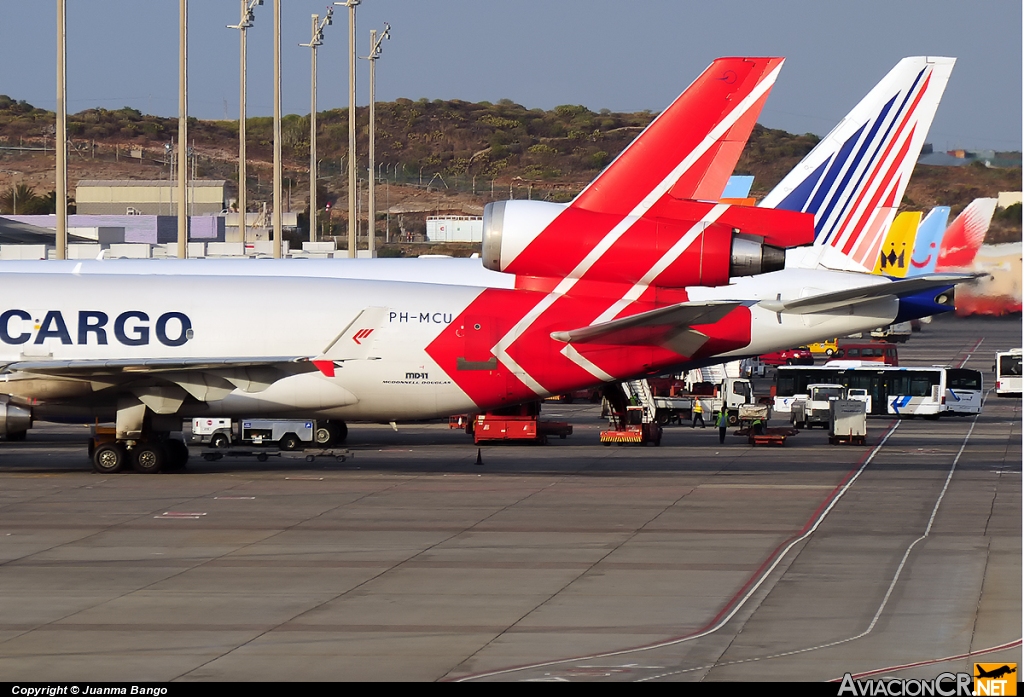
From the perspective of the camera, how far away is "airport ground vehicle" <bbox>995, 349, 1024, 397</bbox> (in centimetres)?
7712

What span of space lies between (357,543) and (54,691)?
33.9 ft

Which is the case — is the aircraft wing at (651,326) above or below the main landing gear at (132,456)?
above

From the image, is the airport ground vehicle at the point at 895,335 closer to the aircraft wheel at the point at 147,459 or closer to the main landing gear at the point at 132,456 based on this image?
the main landing gear at the point at 132,456

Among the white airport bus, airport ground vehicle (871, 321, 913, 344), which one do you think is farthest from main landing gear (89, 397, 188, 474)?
airport ground vehicle (871, 321, 913, 344)

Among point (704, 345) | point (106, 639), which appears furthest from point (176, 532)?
point (704, 345)

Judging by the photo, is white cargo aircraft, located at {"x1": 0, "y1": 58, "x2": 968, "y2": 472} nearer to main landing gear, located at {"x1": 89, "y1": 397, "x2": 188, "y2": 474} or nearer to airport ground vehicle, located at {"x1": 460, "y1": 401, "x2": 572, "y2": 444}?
main landing gear, located at {"x1": 89, "y1": 397, "x2": 188, "y2": 474}

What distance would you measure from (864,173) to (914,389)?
22587 millimetres

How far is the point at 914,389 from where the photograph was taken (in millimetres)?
64750

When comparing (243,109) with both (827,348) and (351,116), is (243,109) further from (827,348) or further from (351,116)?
(827,348)

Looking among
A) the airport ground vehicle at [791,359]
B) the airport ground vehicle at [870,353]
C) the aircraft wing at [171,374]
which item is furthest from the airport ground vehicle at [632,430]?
the airport ground vehicle at [791,359]

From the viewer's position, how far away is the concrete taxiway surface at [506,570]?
53.5ft

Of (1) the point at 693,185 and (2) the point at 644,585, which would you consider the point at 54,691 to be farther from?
(1) the point at 693,185

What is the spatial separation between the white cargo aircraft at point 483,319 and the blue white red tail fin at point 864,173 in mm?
8474

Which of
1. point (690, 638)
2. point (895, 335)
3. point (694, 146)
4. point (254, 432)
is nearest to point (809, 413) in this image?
point (254, 432)
